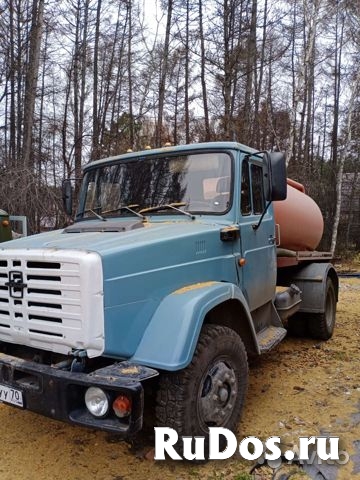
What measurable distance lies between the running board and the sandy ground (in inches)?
20.4

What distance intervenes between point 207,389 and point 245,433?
2.17 feet

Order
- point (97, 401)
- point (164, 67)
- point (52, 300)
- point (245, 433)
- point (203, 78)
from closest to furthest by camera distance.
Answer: point (97, 401), point (52, 300), point (245, 433), point (203, 78), point (164, 67)

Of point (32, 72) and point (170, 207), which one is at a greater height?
point (32, 72)

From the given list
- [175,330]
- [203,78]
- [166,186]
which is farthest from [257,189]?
Answer: [203,78]

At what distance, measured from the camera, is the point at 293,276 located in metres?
5.98

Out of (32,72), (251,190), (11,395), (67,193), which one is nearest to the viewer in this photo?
(11,395)

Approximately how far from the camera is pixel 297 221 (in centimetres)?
591

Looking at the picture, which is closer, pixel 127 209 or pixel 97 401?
pixel 97 401

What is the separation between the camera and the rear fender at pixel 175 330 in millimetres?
2651

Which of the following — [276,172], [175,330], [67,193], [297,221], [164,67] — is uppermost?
[164,67]

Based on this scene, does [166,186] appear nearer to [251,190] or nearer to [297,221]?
[251,190]

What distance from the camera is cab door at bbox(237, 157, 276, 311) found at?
396 centimetres

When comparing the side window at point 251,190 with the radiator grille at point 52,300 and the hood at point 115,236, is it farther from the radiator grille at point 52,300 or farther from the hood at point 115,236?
the radiator grille at point 52,300

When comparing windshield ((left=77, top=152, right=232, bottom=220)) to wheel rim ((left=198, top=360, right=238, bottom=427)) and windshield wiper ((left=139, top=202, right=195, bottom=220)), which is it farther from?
wheel rim ((left=198, top=360, right=238, bottom=427))
